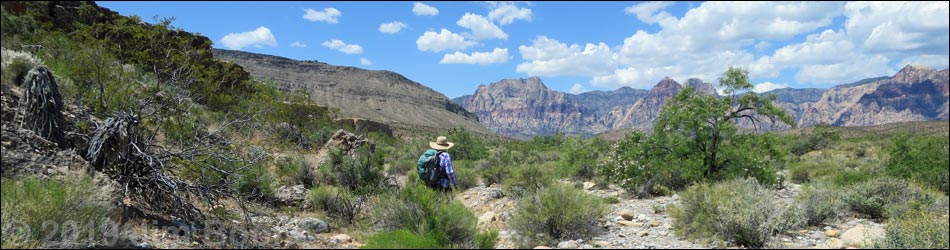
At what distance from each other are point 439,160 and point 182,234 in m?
4.16

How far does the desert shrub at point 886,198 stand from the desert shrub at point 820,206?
227 mm

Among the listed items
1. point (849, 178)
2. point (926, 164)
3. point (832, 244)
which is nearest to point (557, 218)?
point (832, 244)

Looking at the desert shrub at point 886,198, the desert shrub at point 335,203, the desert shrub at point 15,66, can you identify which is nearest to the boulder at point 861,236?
the desert shrub at point 886,198

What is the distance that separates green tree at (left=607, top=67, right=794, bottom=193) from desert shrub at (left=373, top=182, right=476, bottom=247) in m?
6.54

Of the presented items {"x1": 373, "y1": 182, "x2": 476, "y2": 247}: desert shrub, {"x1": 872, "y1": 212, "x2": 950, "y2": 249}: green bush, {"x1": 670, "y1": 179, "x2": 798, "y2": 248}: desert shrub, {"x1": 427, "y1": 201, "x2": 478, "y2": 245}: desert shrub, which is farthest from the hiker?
{"x1": 872, "y1": 212, "x2": 950, "y2": 249}: green bush

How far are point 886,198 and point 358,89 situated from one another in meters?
153

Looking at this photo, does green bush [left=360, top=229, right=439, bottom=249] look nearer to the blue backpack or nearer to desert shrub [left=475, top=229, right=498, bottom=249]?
desert shrub [left=475, top=229, right=498, bottom=249]

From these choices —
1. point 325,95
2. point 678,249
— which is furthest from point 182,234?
point 325,95

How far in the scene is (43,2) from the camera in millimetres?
30797

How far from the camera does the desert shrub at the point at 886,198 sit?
7377 mm

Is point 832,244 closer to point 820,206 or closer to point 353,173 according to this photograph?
point 820,206

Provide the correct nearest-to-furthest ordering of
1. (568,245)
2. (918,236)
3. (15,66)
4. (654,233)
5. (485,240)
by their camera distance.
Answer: (918,236) → (485,240) → (568,245) → (654,233) → (15,66)

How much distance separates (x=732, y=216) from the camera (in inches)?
241

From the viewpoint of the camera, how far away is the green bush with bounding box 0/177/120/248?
4.30 metres
